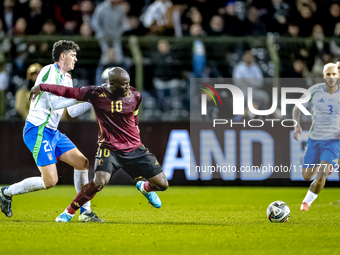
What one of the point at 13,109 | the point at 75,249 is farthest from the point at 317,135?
the point at 13,109

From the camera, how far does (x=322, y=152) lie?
8.24m

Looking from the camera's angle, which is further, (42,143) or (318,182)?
(318,182)

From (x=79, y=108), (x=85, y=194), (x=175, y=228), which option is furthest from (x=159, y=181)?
(x=79, y=108)

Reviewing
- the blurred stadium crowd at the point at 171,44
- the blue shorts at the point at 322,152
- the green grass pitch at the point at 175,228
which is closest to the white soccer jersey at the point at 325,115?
the blue shorts at the point at 322,152

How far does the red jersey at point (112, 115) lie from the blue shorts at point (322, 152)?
319cm

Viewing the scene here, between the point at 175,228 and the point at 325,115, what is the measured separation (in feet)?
11.9

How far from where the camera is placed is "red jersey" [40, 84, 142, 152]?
6496mm

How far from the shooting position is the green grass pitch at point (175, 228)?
4.83m

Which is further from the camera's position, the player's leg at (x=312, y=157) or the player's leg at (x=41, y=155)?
the player's leg at (x=312, y=157)

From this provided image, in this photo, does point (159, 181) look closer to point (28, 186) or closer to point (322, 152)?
point (28, 186)

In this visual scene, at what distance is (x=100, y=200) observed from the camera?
31.6 ft

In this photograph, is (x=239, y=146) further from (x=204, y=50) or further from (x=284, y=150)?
(x=204, y=50)

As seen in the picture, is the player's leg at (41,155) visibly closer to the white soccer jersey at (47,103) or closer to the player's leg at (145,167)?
the white soccer jersey at (47,103)

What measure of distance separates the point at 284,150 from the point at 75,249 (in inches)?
294
